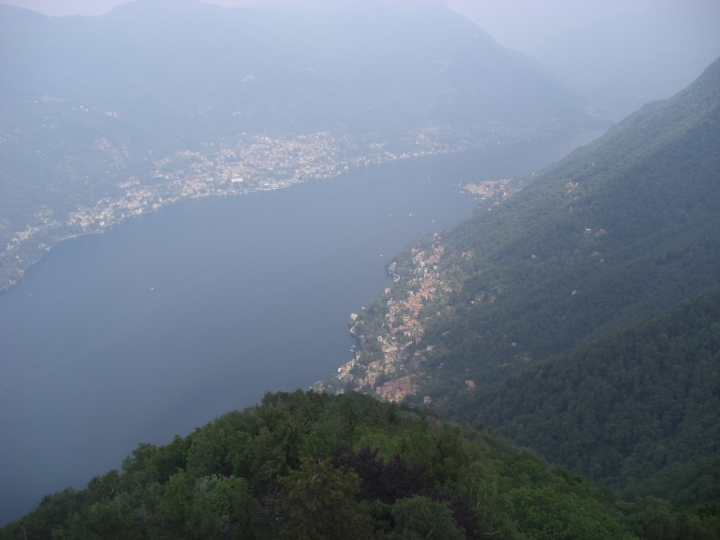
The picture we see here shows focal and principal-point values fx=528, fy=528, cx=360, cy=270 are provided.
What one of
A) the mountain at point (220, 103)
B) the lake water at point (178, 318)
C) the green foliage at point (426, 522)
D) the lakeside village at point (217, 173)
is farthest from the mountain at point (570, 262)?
the mountain at point (220, 103)

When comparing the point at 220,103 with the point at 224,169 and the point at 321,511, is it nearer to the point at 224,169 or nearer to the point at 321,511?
the point at 224,169

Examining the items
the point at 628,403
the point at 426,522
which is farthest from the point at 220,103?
the point at 426,522

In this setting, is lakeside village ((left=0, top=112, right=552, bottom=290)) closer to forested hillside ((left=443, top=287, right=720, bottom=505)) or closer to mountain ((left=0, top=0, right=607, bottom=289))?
mountain ((left=0, top=0, right=607, bottom=289))

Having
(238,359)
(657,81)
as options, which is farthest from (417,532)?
(657,81)

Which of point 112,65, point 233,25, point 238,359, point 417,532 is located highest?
point 233,25

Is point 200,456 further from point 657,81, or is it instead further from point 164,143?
point 657,81
